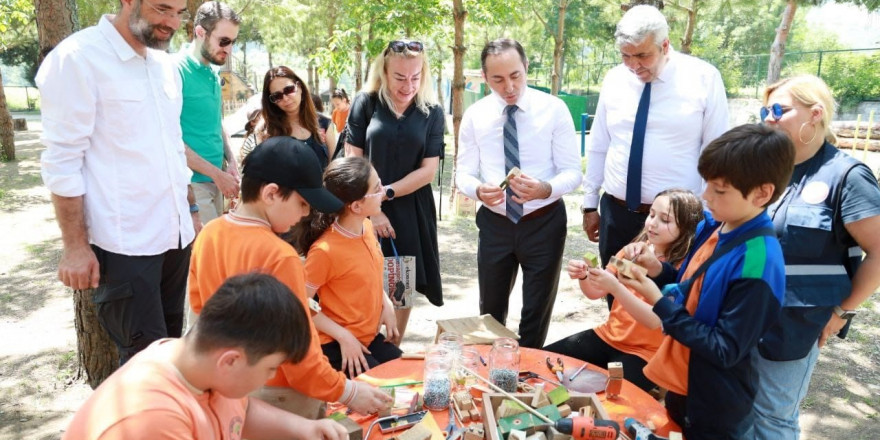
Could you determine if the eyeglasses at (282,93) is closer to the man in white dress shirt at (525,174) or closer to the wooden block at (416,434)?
the man in white dress shirt at (525,174)

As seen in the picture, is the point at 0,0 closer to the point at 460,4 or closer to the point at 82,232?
the point at 460,4

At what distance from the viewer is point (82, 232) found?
257cm

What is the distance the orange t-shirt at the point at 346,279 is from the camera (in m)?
2.88

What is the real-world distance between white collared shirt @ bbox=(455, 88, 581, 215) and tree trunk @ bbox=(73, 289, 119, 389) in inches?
95.8


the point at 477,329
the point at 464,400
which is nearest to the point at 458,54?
the point at 477,329

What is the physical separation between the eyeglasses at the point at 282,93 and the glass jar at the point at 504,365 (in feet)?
8.46

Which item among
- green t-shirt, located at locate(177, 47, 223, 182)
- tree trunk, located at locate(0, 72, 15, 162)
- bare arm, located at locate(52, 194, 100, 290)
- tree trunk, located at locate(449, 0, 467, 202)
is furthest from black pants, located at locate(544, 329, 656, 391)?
tree trunk, located at locate(0, 72, 15, 162)

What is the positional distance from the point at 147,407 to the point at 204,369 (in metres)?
0.15

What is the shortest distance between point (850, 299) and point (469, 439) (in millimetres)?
1688

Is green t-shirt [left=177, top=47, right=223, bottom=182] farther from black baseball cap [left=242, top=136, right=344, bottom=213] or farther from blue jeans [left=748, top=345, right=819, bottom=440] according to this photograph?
blue jeans [left=748, top=345, right=819, bottom=440]

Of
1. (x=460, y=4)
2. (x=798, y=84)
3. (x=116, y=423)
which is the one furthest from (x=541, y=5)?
(x=116, y=423)

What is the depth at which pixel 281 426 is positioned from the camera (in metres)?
1.92

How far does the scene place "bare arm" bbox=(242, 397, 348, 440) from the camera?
1882mm

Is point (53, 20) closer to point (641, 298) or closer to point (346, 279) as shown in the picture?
point (346, 279)
